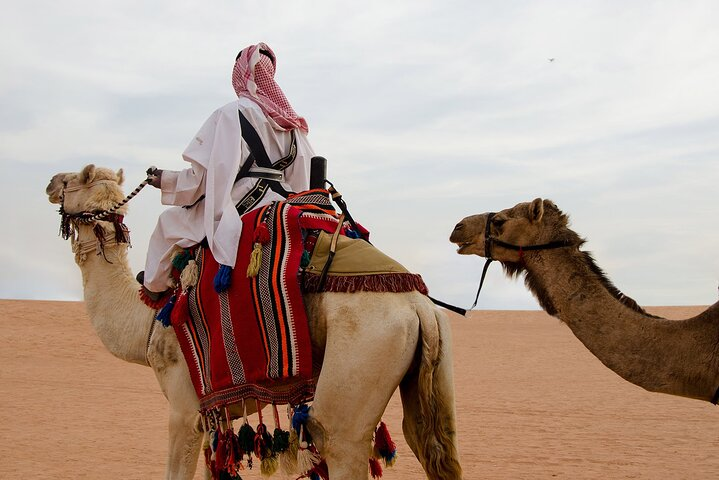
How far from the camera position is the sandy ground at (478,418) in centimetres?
1130

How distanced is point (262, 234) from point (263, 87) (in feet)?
4.72

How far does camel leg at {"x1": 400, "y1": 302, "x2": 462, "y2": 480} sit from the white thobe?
1.49m

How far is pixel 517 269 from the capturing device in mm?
5531

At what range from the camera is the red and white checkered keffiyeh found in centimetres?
613

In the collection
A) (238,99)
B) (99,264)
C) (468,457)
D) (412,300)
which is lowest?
(468,457)

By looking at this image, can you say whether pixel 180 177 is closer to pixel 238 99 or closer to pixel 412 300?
pixel 238 99

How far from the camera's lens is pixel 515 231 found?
5.42 meters

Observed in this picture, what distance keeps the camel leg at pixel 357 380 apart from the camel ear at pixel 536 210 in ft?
3.70

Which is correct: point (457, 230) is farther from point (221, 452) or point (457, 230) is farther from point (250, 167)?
point (221, 452)

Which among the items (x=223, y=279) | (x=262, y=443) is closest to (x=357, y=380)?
(x=262, y=443)

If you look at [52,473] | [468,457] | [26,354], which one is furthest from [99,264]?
[26,354]

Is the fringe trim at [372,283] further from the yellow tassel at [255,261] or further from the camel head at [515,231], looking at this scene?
the camel head at [515,231]

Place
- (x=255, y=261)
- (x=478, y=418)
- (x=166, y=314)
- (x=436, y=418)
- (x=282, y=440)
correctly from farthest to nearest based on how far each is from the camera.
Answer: (x=478, y=418) < (x=166, y=314) < (x=255, y=261) < (x=282, y=440) < (x=436, y=418)

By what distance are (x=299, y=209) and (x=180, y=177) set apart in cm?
103
